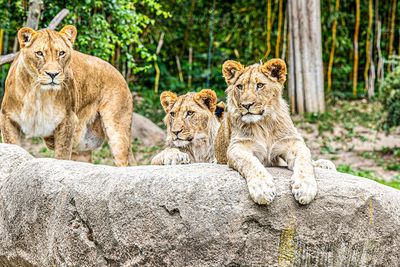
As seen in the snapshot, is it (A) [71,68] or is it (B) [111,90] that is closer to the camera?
(A) [71,68]

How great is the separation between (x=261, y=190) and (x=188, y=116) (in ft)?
6.03

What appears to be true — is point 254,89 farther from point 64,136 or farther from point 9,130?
point 9,130

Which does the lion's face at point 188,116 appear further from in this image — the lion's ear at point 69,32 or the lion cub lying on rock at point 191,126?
the lion's ear at point 69,32

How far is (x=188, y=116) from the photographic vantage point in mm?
5945

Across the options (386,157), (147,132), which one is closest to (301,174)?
(386,157)

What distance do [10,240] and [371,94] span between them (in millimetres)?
13059

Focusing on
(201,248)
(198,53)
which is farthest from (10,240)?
(198,53)

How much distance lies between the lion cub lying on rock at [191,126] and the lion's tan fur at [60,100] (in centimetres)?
102

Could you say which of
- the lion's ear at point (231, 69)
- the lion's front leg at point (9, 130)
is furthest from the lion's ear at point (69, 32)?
the lion's ear at point (231, 69)

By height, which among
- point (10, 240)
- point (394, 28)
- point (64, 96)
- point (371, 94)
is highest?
point (64, 96)

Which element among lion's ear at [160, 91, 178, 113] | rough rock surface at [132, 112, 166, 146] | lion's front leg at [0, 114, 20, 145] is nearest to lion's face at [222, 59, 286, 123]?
lion's ear at [160, 91, 178, 113]

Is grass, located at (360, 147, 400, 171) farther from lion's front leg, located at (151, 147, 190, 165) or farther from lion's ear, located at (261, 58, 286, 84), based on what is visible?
lion's ear, located at (261, 58, 286, 84)

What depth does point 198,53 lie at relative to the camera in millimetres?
19172

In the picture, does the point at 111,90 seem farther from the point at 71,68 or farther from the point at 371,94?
the point at 371,94
